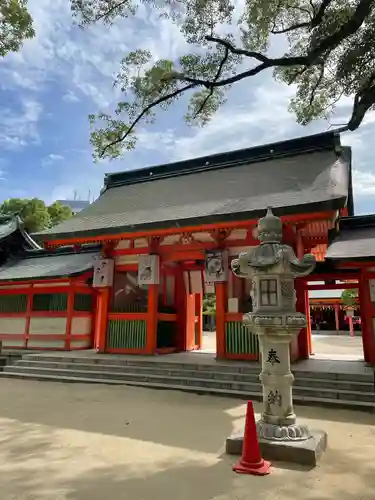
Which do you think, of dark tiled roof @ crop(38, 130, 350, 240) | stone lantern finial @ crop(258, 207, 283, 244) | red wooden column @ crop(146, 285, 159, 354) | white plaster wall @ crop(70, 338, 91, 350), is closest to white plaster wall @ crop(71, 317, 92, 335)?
white plaster wall @ crop(70, 338, 91, 350)

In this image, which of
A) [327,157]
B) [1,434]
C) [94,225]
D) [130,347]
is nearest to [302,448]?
[1,434]

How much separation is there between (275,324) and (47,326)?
10.9 metres

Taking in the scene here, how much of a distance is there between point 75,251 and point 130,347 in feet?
22.1

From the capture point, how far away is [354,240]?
9.37 meters

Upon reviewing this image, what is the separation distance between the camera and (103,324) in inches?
437

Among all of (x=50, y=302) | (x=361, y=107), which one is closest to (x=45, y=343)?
(x=50, y=302)

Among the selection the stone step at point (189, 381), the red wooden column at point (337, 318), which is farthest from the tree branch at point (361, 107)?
the red wooden column at point (337, 318)

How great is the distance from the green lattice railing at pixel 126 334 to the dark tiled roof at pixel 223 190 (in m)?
2.85

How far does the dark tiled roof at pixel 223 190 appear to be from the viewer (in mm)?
9016

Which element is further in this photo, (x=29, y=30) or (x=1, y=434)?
(x=29, y=30)

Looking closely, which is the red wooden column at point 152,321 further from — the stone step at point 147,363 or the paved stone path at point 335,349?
the paved stone path at point 335,349

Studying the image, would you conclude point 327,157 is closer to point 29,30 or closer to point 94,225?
point 94,225

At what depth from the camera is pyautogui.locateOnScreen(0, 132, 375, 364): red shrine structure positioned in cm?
908

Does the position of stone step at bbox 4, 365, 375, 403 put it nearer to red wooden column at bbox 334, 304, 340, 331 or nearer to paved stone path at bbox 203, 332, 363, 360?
paved stone path at bbox 203, 332, 363, 360
